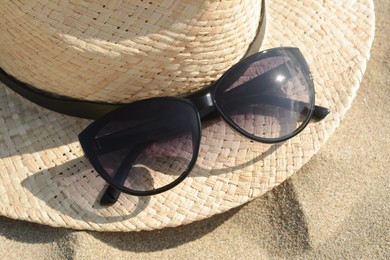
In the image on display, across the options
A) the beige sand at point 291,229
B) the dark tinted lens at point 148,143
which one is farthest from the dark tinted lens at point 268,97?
the beige sand at point 291,229

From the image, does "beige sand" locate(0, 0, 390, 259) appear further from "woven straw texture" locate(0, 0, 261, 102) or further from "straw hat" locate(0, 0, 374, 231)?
"woven straw texture" locate(0, 0, 261, 102)

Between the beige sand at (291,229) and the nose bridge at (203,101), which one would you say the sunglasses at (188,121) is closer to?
the nose bridge at (203,101)

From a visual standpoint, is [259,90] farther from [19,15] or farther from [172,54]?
[19,15]

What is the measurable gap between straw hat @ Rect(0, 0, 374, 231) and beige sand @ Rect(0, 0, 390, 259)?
9cm

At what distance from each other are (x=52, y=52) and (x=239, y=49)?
460 mm

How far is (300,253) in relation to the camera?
4.58ft

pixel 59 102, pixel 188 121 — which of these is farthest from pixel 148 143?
pixel 59 102

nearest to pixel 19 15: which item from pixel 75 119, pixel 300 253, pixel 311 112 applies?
pixel 75 119

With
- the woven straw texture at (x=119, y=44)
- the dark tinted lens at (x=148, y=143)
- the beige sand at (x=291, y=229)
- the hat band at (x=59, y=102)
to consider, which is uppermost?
the woven straw texture at (x=119, y=44)

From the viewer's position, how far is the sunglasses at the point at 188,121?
125 cm

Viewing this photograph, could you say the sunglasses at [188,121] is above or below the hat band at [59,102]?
below

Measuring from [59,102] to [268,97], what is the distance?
0.53 meters

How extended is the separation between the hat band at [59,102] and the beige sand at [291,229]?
0.30m

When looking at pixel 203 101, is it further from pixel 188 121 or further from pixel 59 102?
pixel 59 102
